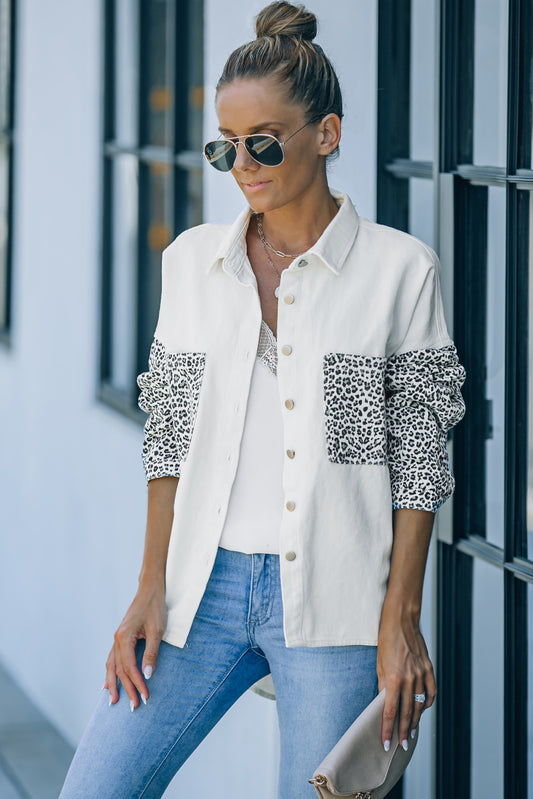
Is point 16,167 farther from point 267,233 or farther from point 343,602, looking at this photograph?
point 343,602

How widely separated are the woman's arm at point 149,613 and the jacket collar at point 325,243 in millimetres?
379

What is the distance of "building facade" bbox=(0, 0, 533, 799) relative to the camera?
7.70ft

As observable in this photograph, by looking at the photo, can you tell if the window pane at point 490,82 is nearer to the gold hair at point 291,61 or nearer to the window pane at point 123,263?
the gold hair at point 291,61

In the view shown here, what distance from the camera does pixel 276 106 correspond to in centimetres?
187

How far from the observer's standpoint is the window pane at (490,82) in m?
2.29

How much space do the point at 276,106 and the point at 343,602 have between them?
78cm

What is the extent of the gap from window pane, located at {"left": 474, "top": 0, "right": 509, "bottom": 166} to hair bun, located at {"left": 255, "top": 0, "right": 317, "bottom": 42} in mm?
504

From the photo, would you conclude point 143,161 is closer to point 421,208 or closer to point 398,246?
point 421,208

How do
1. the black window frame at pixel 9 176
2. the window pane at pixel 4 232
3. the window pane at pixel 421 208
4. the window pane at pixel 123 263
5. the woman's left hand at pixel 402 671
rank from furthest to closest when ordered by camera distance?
1. the window pane at pixel 4 232
2. the black window frame at pixel 9 176
3. the window pane at pixel 123 263
4. the window pane at pixel 421 208
5. the woman's left hand at pixel 402 671

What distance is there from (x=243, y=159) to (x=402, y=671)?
2.69ft

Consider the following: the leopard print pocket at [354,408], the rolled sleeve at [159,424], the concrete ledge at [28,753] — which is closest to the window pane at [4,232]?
the concrete ledge at [28,753]

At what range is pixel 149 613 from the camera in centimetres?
202

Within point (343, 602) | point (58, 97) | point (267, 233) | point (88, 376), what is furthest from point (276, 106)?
point (58, 97)

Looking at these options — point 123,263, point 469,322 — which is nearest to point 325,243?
point 469,322
